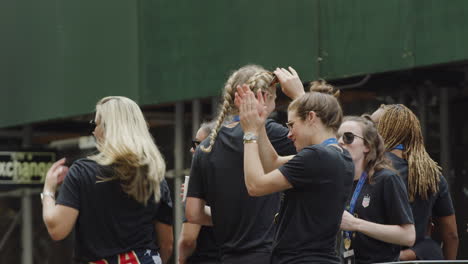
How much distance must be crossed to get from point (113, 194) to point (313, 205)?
1181 mm

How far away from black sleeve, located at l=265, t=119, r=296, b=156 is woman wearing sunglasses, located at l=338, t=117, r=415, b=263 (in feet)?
1.36

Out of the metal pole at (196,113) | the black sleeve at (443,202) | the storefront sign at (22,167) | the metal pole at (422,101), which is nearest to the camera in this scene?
the black sleeve at (443,202)

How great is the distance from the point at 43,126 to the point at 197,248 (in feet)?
36.0

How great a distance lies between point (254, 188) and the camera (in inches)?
179

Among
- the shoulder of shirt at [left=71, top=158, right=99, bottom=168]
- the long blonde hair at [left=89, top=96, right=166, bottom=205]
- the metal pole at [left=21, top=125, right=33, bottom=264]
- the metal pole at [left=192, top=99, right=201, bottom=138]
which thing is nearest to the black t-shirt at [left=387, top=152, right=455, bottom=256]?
the long blonde hair at [left=89, top=96, right=166, bottom=205]

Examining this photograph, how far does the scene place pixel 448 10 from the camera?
8.43 metres

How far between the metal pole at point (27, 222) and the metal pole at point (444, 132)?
8.73 meters

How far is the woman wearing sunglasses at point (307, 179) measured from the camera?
443cm

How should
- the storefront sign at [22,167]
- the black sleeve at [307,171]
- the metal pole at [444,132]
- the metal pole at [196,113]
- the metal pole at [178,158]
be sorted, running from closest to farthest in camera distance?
the black sleeve at [307,171]
the metal pole at [444,132]
the metal pole at [196,113]
the metal pole at [178,158]
the storefront sign at [22,167]

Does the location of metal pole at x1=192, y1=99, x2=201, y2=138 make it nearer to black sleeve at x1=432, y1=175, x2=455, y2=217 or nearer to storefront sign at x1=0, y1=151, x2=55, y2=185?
storefront sign at x1=0, y1=151, x2=55, y2=185

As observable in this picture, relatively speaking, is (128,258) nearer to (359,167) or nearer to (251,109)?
(251,109)

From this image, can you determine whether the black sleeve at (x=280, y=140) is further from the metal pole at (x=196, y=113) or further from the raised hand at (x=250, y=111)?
the metal pole at (x=196, y=113)

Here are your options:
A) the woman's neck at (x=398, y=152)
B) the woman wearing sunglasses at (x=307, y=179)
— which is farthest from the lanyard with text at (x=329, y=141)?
the woman's neck at (x=398, y=152)

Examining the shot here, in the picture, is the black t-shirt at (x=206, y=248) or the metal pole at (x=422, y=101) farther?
the metal pole at (x=422, y=101)
